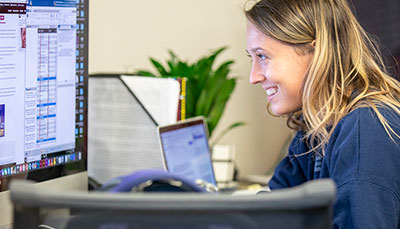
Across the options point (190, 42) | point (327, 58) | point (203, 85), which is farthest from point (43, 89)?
point (190, 42)

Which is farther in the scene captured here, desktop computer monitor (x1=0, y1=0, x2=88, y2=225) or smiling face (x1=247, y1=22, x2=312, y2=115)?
smiling face (x1=247, y1=22, x2=312, y2=115)

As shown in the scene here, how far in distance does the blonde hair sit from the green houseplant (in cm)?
66

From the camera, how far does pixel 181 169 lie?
5.60ft

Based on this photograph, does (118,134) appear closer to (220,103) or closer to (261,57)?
(220,103)

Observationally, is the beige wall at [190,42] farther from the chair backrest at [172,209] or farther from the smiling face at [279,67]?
the chair backrest at [172,209]

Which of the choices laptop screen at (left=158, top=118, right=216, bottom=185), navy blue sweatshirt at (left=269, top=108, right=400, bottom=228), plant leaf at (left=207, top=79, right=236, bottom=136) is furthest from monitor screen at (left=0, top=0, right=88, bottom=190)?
plant leaf at (left=207, top=79, right=236, bottom=136)

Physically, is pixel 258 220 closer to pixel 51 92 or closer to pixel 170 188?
pixel 170 188

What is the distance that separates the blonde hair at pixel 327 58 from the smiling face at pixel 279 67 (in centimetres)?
2

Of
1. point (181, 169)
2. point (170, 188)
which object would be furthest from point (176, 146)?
point (170, 188)

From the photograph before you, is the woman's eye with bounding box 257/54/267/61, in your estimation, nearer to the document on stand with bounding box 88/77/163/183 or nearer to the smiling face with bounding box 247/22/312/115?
the smiling face with bounding box 247/22/312/115

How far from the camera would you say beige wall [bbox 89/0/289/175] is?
2336mm

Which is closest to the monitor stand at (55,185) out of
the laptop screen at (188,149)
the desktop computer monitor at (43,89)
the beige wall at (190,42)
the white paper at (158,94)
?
the desktop computer monitor at (43,89)

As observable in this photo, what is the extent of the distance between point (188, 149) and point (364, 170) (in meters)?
0.68

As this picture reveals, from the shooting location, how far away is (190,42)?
9.17ft
